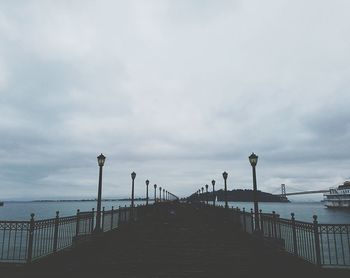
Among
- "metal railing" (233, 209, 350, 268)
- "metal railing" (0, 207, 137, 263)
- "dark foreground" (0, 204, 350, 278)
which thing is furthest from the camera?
"metal railing" (0, 207, 137, 263)

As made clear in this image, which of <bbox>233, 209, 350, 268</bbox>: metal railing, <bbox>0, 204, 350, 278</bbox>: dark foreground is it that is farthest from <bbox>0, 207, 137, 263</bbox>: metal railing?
<bbox>233, 209, 350, 268</bbox>: metal railing

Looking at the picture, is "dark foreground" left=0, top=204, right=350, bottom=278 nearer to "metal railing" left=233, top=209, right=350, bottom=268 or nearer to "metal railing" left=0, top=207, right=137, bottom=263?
Answer: "metal railing" left=233, top=209, right=350, bottom=268

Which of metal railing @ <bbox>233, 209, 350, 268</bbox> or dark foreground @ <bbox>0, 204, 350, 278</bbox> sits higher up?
metal railing @ <bbox>233, 209, 350, 268</bbox>

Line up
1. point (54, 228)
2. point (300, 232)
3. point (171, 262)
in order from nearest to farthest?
point (171, 262)
point (300, 232)
point (54, 228)

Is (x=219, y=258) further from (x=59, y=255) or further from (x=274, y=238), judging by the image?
(x=59, y=255)

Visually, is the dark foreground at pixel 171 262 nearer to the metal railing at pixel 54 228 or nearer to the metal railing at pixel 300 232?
the metal railing at pixel 300 232

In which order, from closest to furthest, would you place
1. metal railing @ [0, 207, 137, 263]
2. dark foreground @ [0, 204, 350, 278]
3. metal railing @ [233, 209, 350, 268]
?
Answer: dark foreground @ [0, 204, 350, 278] < metal railing @ [233, 209, 350, 268] < metal railing @ [0, 207, 137, 263]

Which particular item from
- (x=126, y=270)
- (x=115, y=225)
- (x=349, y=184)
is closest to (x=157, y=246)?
(x=126, y=270)

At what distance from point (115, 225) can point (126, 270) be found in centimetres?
1540

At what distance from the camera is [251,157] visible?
19391 millimetres

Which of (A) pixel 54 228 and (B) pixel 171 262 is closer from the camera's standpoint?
(B) pixel 171 262

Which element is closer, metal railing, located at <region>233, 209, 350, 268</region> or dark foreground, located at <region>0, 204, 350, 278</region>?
dark foreground, located at <region>0, 204, 350, 278</region>

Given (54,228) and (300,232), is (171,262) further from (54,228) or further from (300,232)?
(54,228)

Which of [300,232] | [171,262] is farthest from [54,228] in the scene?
[300,232]
